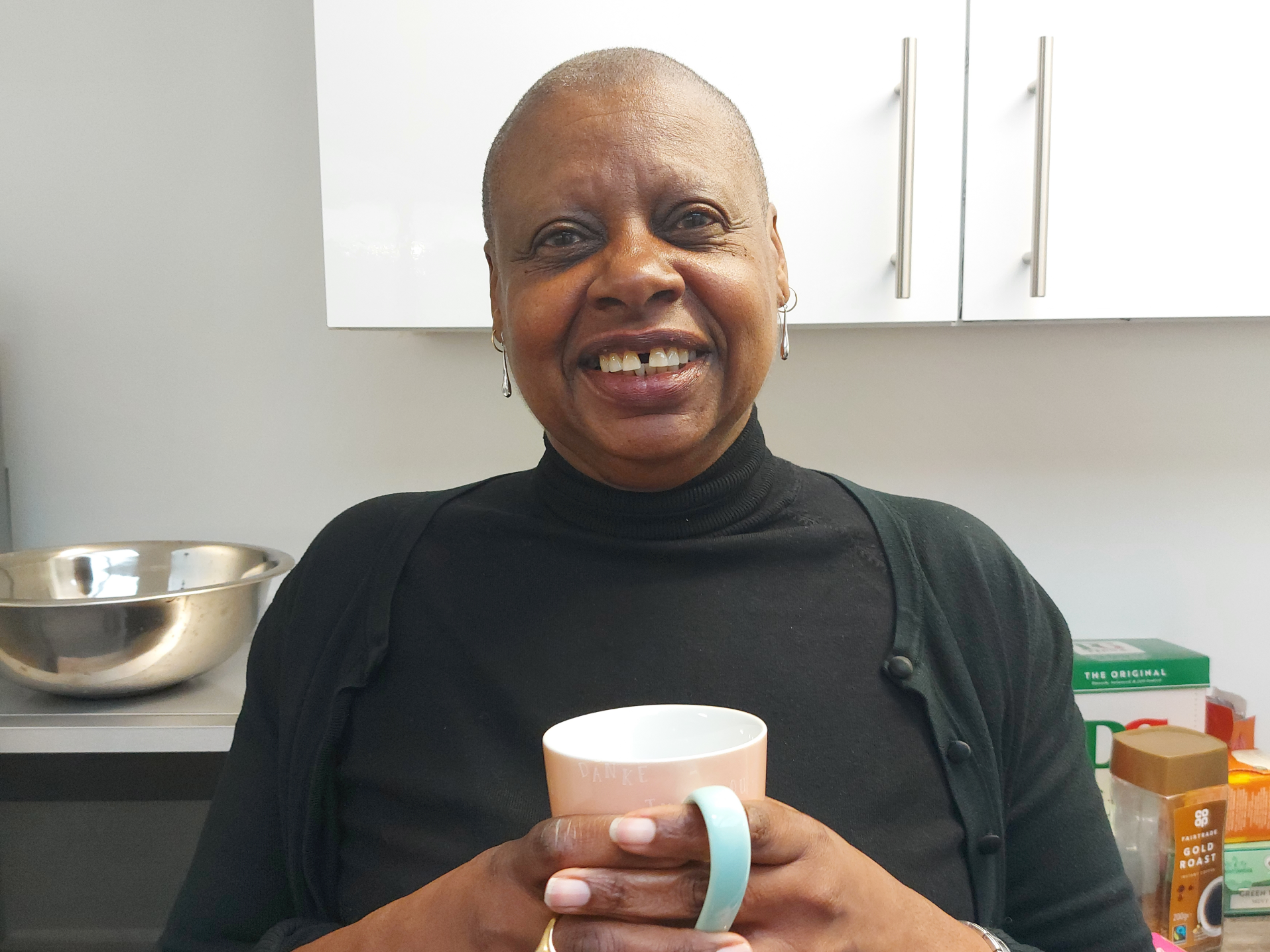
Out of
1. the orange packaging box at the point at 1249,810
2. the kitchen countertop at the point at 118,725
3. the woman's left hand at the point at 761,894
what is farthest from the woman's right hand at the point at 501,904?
the orange packaging box at the point at 1249,810

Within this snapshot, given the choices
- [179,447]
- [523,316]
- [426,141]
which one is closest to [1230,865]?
[523,316]

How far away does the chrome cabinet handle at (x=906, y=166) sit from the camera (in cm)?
114

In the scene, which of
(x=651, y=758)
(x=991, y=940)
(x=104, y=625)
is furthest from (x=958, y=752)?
(x=104, y=625)

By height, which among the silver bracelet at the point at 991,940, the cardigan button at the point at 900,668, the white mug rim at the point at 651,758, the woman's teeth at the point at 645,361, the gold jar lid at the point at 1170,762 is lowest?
the gold jar lid at the point at 1170,762

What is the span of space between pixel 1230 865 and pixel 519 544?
0.96 m

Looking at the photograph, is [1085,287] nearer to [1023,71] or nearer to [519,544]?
[1023,71]

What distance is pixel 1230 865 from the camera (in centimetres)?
115

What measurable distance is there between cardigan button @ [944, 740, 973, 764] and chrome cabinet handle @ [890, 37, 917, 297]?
0.61 meters

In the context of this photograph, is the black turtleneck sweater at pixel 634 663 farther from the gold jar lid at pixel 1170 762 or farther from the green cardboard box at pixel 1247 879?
the green cardboard box at pixel 1247 879

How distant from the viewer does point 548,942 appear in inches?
17.3

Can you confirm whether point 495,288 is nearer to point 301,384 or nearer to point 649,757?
point 649,757

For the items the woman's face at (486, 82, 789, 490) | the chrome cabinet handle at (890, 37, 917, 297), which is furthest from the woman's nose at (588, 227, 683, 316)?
the chrome cabinet handle at (890, 37, 917, 297)

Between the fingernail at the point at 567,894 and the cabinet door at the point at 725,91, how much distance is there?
900 millimetres

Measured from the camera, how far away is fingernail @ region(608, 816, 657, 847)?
0.41 metres
